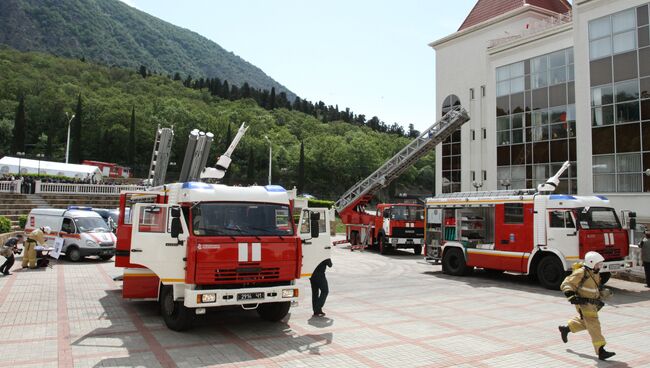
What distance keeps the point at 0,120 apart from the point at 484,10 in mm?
83547

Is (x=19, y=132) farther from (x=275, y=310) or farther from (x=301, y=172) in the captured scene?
(x=275, y=310)

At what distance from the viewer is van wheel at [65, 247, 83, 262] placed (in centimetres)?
1921

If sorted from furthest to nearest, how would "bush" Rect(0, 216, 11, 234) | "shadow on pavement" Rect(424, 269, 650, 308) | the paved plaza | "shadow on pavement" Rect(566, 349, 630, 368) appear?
"bush" Rect(0, 216, 11, 234) → "shadow on pavement" Rect(424, 269, 650, 308) → the paved plaza → "shadow on pavement" Rect(566, 349, 630, 368)

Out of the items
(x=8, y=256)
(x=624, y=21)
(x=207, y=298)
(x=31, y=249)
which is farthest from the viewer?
(x=624, y=21)

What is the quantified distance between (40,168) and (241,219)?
2162 inches

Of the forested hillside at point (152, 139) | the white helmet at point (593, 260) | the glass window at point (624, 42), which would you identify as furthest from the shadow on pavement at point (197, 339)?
the forested hillside at point (152, 139)

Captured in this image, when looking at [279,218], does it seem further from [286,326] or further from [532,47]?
[532,47]

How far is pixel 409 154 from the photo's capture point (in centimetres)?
2895

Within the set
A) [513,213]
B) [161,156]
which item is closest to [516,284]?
[513,213]

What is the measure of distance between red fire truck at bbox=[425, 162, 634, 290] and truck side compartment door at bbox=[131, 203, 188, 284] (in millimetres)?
10645

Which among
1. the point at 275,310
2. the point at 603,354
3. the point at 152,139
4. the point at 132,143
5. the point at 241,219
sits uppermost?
the point at 152,139

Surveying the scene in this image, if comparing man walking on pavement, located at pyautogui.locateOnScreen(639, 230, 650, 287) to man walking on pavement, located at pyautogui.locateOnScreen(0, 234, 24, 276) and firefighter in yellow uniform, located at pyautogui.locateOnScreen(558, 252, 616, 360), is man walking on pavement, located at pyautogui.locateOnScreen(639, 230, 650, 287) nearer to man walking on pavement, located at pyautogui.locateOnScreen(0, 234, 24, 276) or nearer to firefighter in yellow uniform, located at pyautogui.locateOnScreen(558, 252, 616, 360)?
firefighter in yellow uniform, located at pyautogui.locateOnScreen(558, 252, 616, 360)

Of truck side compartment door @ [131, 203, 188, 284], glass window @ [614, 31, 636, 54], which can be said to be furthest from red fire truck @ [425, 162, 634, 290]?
glass window @ [614, 31, 636, 54]

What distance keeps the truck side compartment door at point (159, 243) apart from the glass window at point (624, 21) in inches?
1022
